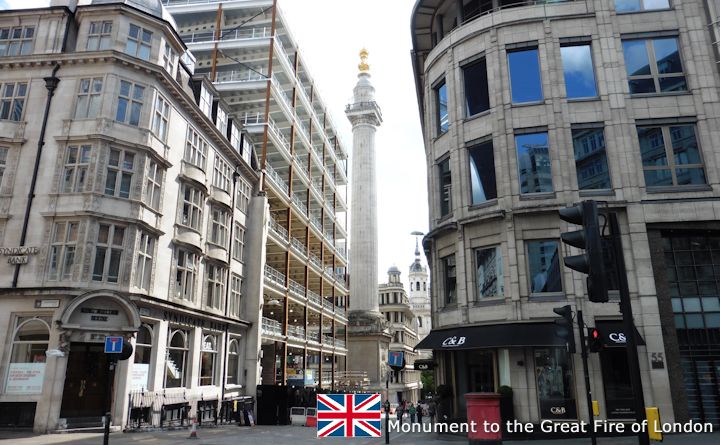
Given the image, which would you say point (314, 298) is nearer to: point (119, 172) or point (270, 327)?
point (270, 327)

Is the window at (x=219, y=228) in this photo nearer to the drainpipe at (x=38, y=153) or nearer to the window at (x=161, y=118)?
the window at (x=161, y=118)

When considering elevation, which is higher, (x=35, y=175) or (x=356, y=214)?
(x=356, y=214)

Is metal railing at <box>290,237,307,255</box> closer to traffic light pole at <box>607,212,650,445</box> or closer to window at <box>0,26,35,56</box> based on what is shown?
window at <box>0,26,35,56</box>

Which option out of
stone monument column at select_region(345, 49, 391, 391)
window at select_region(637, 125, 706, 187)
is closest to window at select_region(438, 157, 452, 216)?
window at select_region(637, 125, 706, 187)

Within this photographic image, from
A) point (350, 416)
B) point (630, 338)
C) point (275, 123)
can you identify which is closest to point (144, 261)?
point (350, 416)

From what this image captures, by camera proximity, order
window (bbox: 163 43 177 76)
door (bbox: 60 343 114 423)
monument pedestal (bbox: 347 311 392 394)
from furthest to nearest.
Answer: monument pedestal (bbox: 347 311 392 394)
window (bbox: 163 43 177 76)
door (bbox: 60 343 114 423)

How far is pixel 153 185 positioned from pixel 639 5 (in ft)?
79.6

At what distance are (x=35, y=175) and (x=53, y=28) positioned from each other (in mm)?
7668

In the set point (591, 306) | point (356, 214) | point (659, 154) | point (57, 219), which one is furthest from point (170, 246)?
point (356, 214)

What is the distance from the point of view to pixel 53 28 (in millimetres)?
24422

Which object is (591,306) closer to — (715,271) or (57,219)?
(715,271)

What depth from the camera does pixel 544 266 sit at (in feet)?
67.1

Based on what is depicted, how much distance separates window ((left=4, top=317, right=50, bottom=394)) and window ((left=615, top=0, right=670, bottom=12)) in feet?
94.5

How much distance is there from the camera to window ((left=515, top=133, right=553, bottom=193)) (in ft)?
70.1
